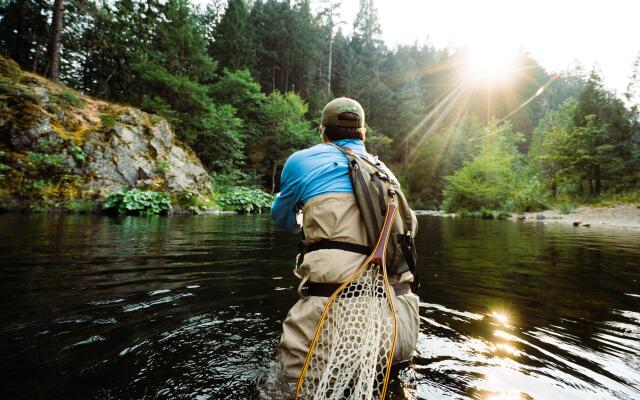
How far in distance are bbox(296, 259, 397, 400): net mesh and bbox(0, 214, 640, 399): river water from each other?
0.41 metres

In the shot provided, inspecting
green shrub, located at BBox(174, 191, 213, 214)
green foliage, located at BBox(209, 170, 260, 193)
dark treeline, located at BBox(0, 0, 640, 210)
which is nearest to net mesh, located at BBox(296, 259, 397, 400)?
green shrub, located at BBox(174, 191, 213, 214)

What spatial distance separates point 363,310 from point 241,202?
1838cm

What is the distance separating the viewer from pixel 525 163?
142ft

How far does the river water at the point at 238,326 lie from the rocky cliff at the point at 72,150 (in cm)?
976

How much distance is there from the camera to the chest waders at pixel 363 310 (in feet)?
4.68

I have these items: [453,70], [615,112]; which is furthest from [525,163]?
[453,70]

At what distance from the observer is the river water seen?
1.76 m

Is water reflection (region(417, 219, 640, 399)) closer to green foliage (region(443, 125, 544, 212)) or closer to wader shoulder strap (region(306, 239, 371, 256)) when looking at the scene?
wader shoulder strap (region(306, 239, 371, 256))

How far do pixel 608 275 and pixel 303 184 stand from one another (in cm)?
543

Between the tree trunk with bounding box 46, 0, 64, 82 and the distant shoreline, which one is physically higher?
the tree trunk with bounding box 46, 0, 64, 82

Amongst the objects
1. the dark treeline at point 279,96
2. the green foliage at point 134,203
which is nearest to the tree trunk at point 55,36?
the dark treeline at point 279,96

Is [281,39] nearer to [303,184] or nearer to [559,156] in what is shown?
[559,156]

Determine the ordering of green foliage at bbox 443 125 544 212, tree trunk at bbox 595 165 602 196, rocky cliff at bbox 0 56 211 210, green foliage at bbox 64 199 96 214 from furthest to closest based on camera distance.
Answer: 1. tree trunk at bbox 595 165 602 196
2. green foliage at bbox 443 125 544 212
3. green foliage at bbox 64 199 96 214
4. rocky cliff at bbox 0 56 211 210

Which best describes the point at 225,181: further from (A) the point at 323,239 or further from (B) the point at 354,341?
(B) the point at 354,341
